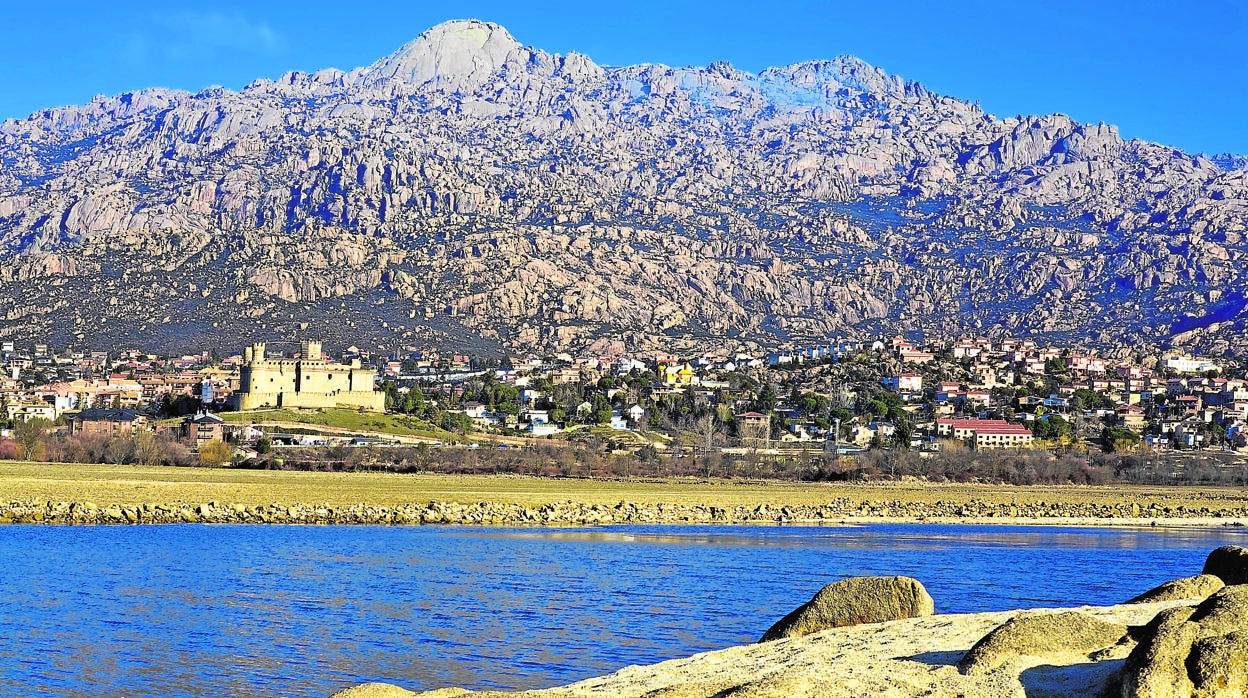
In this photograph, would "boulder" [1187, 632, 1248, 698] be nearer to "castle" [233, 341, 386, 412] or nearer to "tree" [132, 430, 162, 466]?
"tree" [132, 430, 162, 466]

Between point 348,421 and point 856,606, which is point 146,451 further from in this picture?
point 856,606

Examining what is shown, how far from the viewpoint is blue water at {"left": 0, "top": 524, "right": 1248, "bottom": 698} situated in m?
18.6

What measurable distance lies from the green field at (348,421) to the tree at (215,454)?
17.2m

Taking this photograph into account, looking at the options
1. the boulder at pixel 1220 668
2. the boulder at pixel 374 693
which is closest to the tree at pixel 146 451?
the boulder at pixel 374 693

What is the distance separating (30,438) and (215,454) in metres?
13.8

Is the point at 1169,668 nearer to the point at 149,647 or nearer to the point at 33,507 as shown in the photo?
the point at 149,647

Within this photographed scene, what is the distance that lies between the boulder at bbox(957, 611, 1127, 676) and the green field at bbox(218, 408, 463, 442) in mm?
94235

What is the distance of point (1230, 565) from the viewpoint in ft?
60.8

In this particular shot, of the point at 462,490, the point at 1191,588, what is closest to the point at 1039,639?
the point at 1191,588

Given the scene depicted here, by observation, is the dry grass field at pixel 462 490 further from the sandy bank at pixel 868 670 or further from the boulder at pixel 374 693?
the boulder at pixel 374 693

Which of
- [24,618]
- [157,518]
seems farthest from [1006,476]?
[24,618]

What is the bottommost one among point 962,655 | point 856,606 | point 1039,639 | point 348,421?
point 962,655

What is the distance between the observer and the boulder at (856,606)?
1733cm

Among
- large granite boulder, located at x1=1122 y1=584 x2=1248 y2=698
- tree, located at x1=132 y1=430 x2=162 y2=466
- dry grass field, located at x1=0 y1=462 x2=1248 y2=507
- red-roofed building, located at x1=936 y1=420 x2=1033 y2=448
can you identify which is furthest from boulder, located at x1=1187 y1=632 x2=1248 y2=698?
red-roofed building, located at x1=936 y1=420 x2=1033 y2=448
